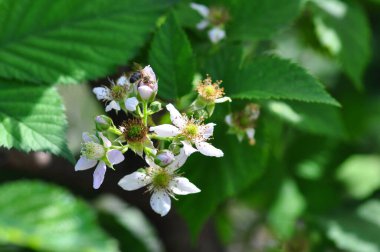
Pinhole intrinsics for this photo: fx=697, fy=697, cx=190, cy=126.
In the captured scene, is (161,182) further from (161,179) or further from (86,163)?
(86,163)

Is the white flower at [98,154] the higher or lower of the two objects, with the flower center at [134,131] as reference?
lower

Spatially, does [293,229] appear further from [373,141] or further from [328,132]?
[373,141]

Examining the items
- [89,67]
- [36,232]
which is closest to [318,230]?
[89,67]

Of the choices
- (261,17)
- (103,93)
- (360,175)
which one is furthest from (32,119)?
(360,175)

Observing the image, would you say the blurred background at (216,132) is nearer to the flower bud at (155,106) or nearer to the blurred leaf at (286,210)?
the blurred leaf at (286,210)

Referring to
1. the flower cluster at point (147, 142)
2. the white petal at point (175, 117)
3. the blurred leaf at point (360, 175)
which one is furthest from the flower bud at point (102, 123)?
the blurred leaf at point (360, 175)
